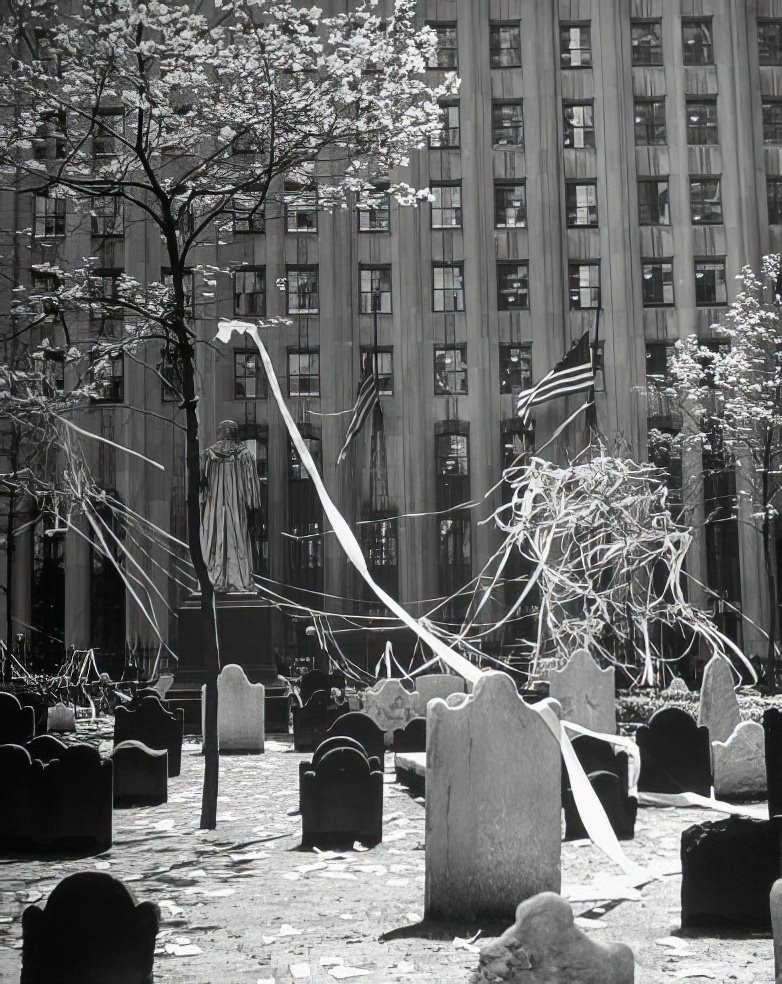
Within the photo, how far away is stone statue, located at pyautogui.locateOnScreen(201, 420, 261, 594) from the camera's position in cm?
1798

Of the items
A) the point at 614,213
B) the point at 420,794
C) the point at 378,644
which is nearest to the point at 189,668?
the point at 420,794

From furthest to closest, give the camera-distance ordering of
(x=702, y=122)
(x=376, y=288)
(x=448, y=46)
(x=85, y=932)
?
1. (x=448, y=46)
2. (x=702, y=122)
3. (x=376, y=288)
4. (x=85, y=932)

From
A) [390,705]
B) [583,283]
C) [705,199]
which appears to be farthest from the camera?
[705,199]

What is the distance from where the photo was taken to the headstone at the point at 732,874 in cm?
632

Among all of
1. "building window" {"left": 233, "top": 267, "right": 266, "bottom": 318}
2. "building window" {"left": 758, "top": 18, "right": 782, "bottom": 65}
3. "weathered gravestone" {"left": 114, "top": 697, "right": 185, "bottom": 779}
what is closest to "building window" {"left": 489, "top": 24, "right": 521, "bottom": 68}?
"building window" {"left": 758, "top": 18, "right": 782, "bottom": 65}

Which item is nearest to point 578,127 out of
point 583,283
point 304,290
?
point 583,283

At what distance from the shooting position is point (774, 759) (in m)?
9.38

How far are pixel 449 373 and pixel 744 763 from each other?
2836 centimetres

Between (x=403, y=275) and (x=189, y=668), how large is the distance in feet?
75.2

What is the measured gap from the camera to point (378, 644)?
3409cm

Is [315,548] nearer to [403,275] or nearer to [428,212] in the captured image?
[403,275]

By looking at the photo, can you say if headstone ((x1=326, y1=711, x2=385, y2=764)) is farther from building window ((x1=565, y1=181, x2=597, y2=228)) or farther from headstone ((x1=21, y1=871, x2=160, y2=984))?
building window ((x1=565, y1=181, x2=597, y2=228))

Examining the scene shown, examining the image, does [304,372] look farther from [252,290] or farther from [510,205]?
[510,205]

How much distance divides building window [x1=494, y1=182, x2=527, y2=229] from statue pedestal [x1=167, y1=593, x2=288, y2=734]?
24457mm
